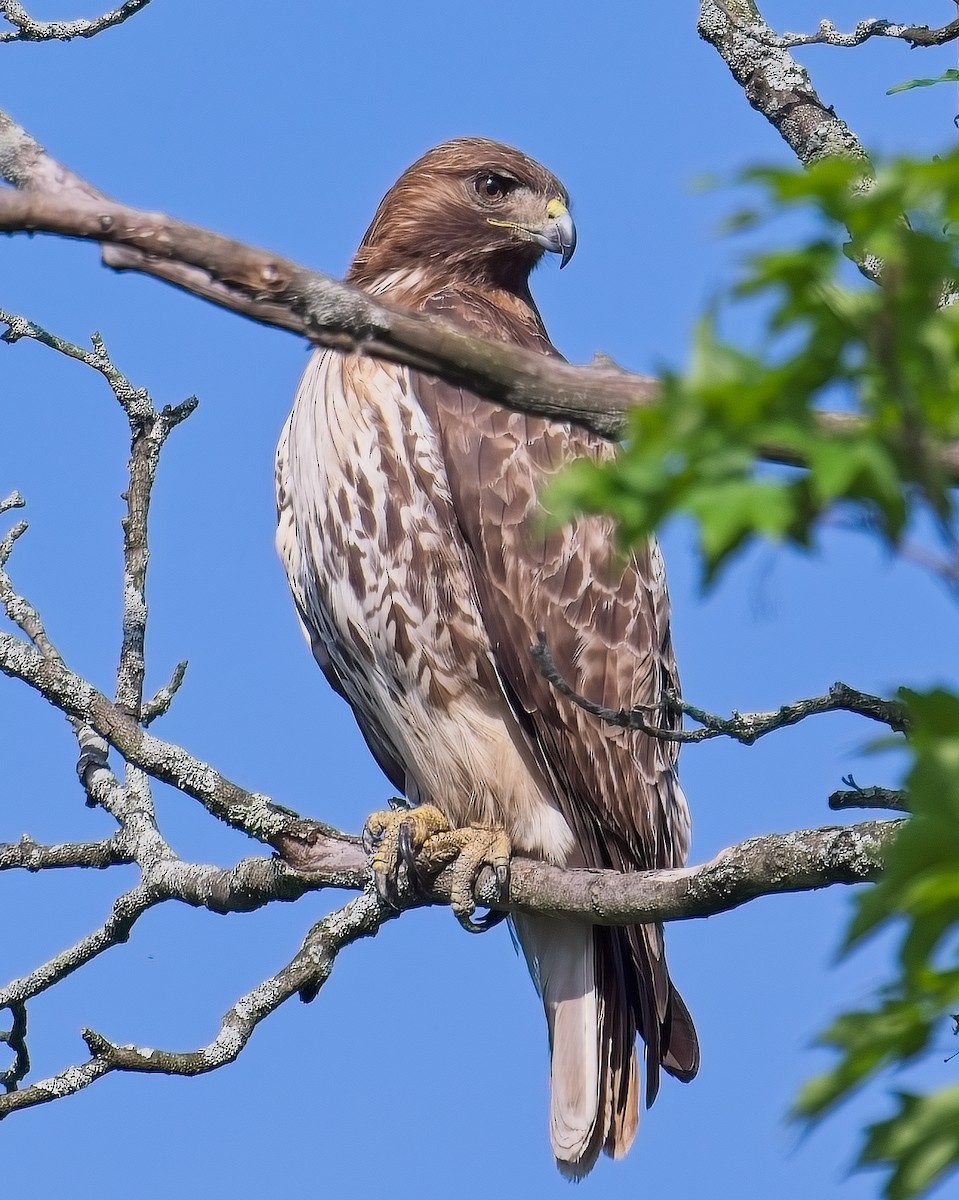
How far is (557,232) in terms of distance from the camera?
5.60 metres

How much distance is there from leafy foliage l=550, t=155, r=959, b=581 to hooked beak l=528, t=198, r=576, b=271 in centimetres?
432

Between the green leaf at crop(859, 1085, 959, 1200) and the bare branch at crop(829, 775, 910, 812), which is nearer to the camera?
the green leaf at crop(859, 1085, 959, 1200)

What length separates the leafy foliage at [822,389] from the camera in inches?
51.6

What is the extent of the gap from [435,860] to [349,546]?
984 mm

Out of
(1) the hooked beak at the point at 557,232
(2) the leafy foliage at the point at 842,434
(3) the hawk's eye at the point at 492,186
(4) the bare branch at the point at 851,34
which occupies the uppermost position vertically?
(3) the hawk's eye at the point at 492,186

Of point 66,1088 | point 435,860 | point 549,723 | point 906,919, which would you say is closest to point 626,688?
point 549,723

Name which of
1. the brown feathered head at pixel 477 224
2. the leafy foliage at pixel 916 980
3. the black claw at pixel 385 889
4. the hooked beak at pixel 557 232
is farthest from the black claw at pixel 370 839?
the leafy foliage at pixel 916 980

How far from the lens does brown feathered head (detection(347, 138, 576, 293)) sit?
18.6 ft

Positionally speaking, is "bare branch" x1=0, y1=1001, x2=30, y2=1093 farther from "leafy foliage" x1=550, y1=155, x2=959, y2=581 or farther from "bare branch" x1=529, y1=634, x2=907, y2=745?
"leafy foliage" x1=550, y1=155, x2=959, y2=581

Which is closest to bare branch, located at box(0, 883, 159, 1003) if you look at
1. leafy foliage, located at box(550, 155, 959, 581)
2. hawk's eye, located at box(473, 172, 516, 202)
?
hawk's eye, located at box(473, 172, 516, 202)

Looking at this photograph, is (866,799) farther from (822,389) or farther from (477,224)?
(477,224)

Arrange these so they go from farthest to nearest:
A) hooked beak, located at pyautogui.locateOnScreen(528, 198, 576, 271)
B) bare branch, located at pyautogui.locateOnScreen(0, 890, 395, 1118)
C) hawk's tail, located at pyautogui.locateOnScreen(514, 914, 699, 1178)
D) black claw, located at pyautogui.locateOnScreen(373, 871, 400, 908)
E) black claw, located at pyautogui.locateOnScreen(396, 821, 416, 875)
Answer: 1. hooked beak, located at pyautogui.locateOnScreen(528, 198, 576, 271)
2. hawk's tail, located at pyautogui.locateOnScreen(514, 914, 699, 1178)
3. black claw, located at pyautogui.locateOnScreen(396, 821, 416, 875)
4. black claw, located at pyautogui.locateOnScreen(373, 871, 400, 908)
5. bare branch, located at pyautogui.locateOnScreen(0, 890, 395, 1118)

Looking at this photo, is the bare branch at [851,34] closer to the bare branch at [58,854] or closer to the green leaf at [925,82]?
the green leaf at [925,82]

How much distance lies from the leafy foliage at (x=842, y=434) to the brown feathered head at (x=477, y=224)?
4.32 m
